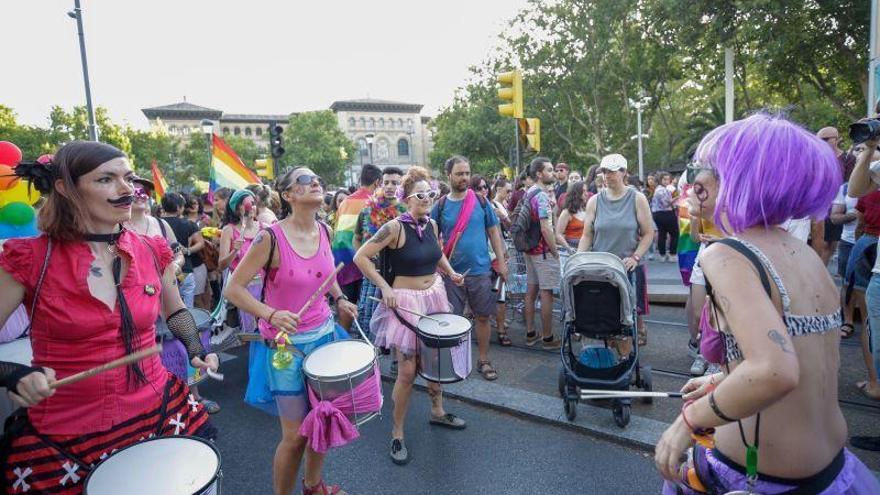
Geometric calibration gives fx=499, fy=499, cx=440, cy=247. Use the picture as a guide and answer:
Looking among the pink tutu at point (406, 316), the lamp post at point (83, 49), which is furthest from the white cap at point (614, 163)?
the lamp post at point (83, 49)

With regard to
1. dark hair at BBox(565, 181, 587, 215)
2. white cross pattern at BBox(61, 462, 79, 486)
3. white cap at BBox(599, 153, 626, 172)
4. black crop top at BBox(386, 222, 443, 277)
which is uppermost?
white cap at BBox(599, 153, 626, 172)

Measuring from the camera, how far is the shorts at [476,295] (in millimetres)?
5066

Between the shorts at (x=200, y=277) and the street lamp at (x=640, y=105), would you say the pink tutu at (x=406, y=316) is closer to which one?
the shorts at (x=200, y=277)

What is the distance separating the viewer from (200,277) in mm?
6805

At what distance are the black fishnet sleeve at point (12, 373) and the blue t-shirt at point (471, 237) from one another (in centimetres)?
378

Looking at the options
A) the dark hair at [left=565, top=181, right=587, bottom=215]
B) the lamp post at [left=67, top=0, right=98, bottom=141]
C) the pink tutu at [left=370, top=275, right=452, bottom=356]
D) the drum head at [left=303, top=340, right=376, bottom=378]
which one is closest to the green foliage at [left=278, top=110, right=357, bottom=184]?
the lamp post at [left=67, top=0, right=98, bottom=141]

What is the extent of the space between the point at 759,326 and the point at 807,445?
440mm

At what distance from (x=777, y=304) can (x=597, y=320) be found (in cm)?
288

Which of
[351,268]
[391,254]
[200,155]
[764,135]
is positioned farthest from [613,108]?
[200,155]

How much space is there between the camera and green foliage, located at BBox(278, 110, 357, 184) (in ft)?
211

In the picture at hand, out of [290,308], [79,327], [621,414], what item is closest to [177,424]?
[79,327]

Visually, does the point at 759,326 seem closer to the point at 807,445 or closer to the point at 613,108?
the point at 807,445

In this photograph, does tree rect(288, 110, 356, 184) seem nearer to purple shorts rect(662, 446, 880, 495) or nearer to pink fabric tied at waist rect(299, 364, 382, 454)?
pink fabric tied at waist rect(299, 364, 382, 454)

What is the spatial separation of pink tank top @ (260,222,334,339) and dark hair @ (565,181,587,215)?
3860 millimetres
